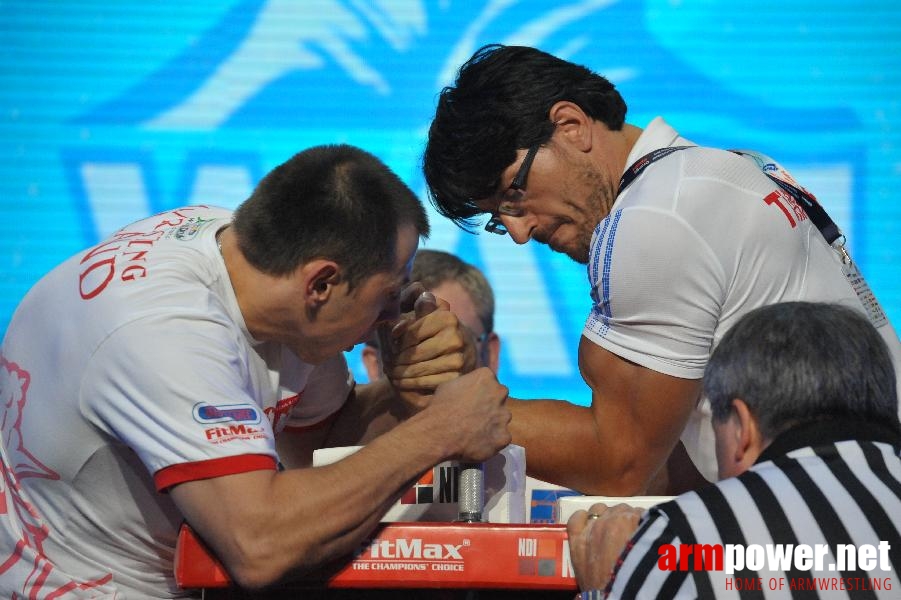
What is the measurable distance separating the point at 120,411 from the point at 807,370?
3.61 ft

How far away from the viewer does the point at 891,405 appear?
5.07ft

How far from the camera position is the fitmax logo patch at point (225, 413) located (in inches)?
66.6

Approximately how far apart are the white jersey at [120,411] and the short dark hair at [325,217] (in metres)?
0.11

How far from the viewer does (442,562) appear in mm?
1669

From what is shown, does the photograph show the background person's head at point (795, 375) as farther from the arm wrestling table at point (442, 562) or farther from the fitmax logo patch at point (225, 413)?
the fitmax logo patch at point (225, 413)

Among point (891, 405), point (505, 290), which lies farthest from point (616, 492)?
point (505, 290)

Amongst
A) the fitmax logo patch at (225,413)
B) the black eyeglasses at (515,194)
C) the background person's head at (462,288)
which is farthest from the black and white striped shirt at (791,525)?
Result: the background person's head at (462,288)

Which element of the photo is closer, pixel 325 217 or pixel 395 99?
pixel 325 217

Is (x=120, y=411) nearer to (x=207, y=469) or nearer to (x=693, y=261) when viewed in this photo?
(x=207, y=469)

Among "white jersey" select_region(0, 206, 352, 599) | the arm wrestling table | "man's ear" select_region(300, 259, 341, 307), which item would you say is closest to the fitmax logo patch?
"white jersey" select_region(0, 206, 352, 599)

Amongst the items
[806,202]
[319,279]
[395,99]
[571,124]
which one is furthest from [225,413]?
[395,99]

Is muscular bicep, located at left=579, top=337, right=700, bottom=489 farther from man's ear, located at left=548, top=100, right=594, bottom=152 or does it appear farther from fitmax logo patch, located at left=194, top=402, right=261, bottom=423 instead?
fitmax logo patch, located at left=194, top=402, right=261, bottom=423

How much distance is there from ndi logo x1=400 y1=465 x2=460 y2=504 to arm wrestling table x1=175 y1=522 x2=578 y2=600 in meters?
0.26

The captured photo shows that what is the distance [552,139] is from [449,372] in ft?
1.94
